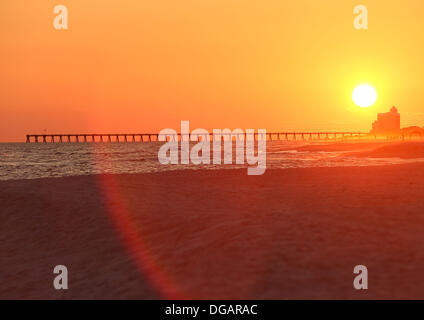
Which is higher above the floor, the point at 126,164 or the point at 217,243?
the point at 126,164

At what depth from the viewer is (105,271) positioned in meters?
8.92

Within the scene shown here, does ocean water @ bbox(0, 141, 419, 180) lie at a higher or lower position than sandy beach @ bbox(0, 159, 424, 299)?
higher

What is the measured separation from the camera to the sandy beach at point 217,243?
733cm

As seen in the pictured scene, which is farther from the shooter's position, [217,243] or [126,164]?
[126,164]

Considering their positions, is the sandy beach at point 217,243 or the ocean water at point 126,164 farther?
the ocean water at point 126,164

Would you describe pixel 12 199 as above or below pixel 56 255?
above

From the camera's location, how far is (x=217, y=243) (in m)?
9.35

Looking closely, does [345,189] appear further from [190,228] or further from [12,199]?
[12,199]

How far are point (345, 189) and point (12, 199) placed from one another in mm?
13553

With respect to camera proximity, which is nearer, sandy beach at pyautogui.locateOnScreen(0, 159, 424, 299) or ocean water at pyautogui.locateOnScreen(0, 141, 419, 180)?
sandy beach at pyautogui.locateOnScreen(0, 159, 424, 299)

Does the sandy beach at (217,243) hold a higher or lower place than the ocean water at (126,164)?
lower

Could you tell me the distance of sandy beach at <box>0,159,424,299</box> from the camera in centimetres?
733
